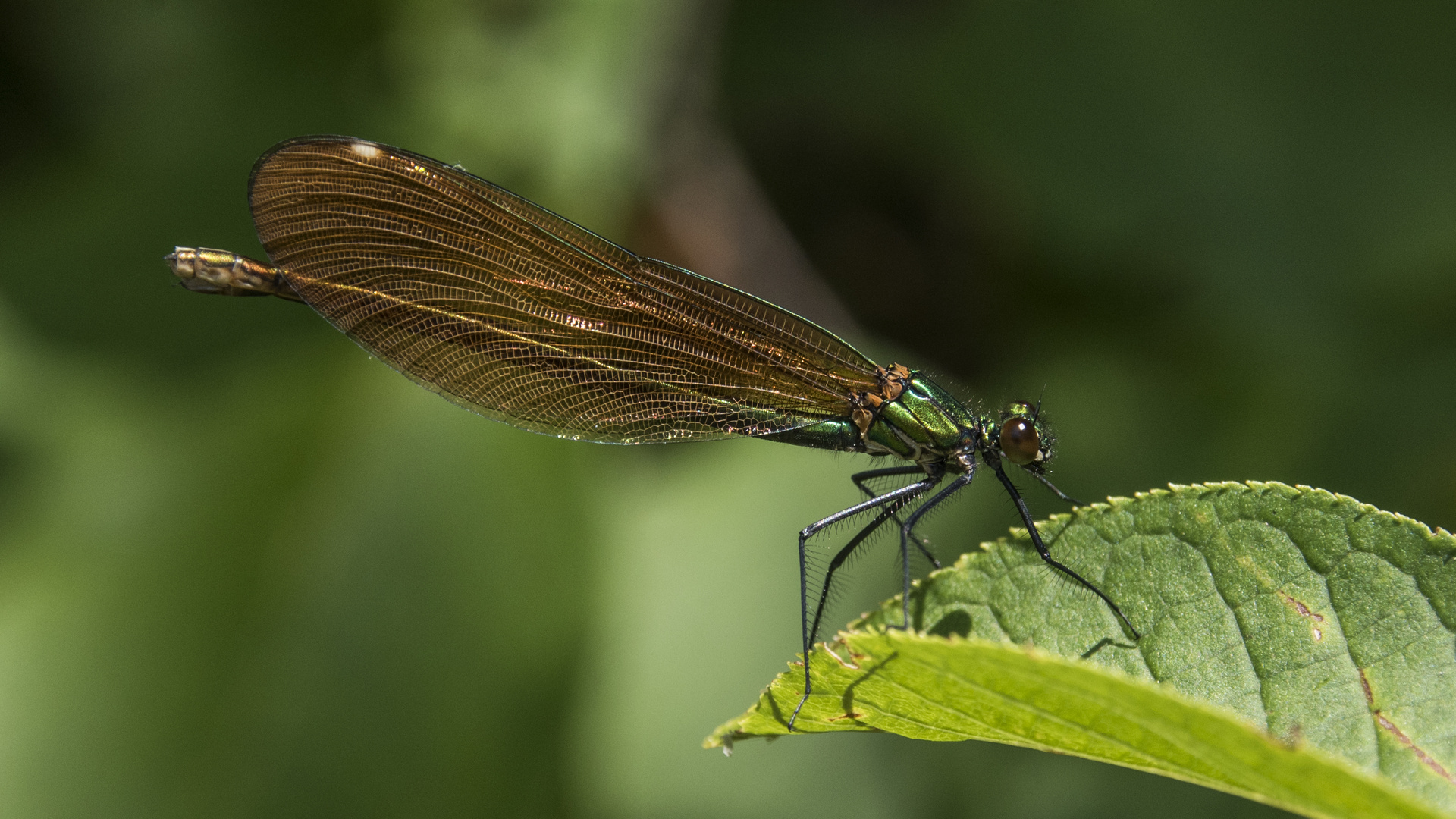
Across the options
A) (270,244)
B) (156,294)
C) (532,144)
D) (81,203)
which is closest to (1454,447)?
(532,144)

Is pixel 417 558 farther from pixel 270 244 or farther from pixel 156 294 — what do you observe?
pixel 156 294

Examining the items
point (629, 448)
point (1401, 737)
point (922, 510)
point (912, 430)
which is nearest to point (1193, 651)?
point (1401, 737)

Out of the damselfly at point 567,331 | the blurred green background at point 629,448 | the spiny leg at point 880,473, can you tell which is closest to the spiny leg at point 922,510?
the damselfly at point 567,331

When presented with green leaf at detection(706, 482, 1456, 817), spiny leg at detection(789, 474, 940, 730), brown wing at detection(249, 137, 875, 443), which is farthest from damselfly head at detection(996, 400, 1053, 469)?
green leaf at detection(706, 482, 1456, 817)

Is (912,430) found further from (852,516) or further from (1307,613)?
(1307,613)

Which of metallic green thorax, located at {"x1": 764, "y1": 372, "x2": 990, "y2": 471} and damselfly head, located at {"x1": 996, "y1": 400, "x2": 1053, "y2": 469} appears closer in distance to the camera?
damselfly head, located at {"x1": 996, "y1": 400, "x2": 1053, "y2": 469}

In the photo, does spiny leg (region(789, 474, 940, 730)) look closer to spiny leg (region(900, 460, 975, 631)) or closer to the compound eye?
spiny leg (region(900, 460, 975, 631))
